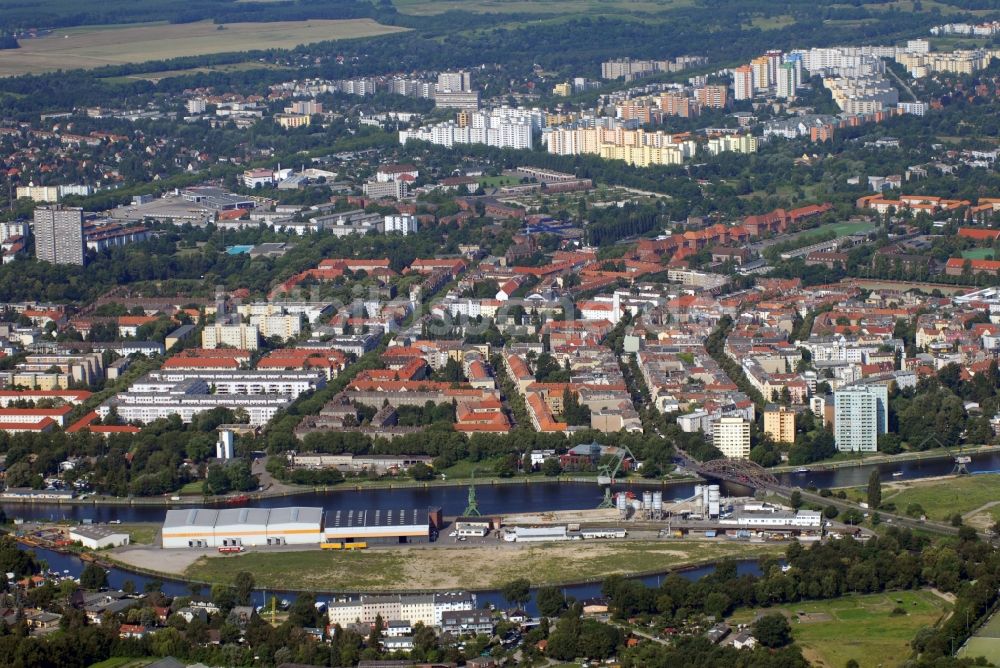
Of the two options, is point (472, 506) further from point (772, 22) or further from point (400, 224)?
point (772, 22)

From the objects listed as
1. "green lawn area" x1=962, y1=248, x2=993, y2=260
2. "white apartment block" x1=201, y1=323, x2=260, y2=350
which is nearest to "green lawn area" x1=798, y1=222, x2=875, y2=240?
"green lawn area" x1=962, y1=248, x2=993, y2=260

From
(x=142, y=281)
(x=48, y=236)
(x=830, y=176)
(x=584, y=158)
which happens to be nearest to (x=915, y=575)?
(x=142, y=281)

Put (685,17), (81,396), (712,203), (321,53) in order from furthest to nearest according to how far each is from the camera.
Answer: (685,17) → (321,53) → (712,203) → (81,396)

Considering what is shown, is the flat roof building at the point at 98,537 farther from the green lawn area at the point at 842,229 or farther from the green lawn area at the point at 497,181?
the green lawn area at the point at 497,181

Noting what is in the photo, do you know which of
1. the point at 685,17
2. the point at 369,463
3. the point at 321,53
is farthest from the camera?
the point at 685,17

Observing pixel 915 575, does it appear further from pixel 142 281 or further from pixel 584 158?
pixel 584 158
